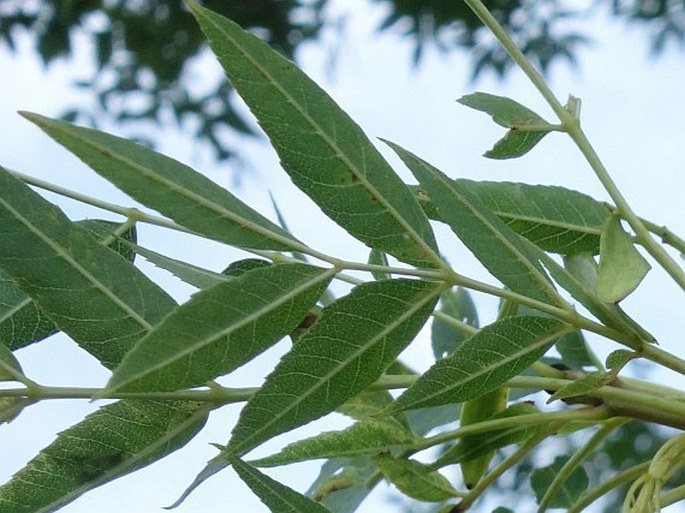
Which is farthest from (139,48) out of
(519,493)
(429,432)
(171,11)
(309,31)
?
(429,432)

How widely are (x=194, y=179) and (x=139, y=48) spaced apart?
3245 millimetres

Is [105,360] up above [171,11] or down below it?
below

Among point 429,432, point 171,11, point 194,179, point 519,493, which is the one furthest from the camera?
point 171,11

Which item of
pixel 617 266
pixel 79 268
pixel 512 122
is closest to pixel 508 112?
pixel 512 122

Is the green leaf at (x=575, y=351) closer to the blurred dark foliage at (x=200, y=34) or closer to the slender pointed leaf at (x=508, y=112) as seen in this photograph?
the slender pointed leaf at (x=508, y=112)

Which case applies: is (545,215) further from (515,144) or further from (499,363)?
(499,363)

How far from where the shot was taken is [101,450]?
422 mm

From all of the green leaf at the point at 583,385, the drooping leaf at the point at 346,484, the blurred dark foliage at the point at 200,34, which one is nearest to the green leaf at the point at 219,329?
the green leaf at the point at 583,385

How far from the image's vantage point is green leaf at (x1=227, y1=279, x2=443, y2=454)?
39 cm

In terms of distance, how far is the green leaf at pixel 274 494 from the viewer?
42cm

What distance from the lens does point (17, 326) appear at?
0.46 m

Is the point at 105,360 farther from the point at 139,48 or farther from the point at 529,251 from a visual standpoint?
the point at 139,48

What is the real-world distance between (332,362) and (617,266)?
0.12 metres

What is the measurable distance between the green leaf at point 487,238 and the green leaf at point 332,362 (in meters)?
0.03
